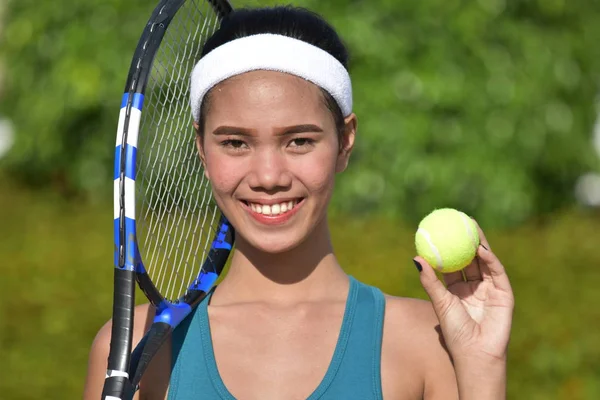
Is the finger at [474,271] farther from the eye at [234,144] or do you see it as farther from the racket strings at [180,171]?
the racket strings at [180,171]

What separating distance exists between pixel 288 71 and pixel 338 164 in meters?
0.34

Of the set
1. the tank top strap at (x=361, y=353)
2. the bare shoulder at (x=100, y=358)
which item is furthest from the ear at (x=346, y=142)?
the bare shoulder at (x=100, y=358)

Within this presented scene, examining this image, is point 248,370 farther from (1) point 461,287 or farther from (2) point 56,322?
(2) point 56,322

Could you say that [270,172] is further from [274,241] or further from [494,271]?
[494,271]

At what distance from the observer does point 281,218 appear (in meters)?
3.52

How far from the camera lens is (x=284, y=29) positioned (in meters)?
3.61

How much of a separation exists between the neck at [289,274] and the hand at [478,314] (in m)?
0.37

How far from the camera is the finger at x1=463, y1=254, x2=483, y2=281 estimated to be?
3559 mm

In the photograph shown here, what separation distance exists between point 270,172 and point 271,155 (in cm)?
5

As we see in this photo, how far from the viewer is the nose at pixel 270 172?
344 cm

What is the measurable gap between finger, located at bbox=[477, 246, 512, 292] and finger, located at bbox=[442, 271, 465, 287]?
11 centimetres

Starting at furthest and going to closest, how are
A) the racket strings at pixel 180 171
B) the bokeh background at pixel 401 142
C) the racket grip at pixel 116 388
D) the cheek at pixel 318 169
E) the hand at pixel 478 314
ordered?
the bokeh background at pixel 401 142, the racket strings at pixel 180 171, the cheek at pixel 318 169, the hand at pixel 478 314, the racket grip at pixel 116 388

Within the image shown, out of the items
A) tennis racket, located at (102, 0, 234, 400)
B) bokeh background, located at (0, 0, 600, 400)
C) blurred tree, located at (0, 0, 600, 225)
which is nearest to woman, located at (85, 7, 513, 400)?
tennis racket, located at (102, 0, 234, 400)

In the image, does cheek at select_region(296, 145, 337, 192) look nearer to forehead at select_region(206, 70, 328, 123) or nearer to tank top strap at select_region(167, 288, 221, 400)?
forehead at select_region(206, 70, 328, 123)
